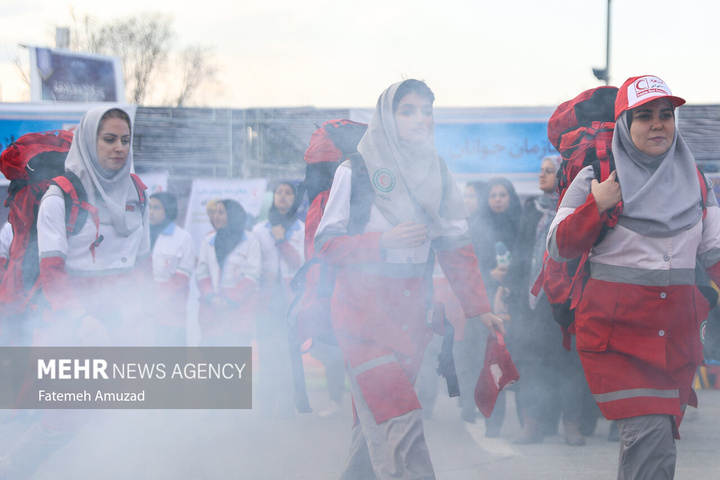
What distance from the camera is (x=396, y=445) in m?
2.67

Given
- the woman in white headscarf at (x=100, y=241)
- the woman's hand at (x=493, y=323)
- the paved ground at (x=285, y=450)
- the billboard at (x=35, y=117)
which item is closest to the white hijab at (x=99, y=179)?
the woman in white headscarf at (x=100, y=241)

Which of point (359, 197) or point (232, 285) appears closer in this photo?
point (359, 197)

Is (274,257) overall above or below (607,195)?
below

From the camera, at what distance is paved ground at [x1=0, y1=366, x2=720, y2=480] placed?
4219 mm

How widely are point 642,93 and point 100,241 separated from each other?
2.31 metres

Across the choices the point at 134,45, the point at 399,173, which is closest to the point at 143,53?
the point at 134,45

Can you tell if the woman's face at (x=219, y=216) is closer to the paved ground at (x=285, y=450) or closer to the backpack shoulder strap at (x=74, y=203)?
the paved ground at (x=285, y=450)

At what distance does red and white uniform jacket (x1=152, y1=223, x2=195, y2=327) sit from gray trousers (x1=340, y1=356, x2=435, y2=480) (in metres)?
3.67

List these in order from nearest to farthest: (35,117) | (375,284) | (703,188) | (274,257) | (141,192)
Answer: (703,188)
(375,284)
(141,192)
(274,257)
(35,117)

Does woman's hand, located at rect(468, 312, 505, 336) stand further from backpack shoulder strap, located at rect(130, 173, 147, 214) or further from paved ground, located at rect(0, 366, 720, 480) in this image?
backpack shoulder strap, located at rect(130, 173, 147, 214)

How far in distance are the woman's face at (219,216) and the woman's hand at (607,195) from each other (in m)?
4.00

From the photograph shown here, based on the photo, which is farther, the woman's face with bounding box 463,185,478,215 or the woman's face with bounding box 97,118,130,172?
the woman's face with bounding box 463,185,478,215

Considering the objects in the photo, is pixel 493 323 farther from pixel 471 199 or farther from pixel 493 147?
pixel 493 147

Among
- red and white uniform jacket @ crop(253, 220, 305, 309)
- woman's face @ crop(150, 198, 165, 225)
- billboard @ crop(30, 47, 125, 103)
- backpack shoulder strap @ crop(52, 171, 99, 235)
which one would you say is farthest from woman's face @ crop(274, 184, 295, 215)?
backpack shoulder strap @ crop(52, 171, 99, 235)
